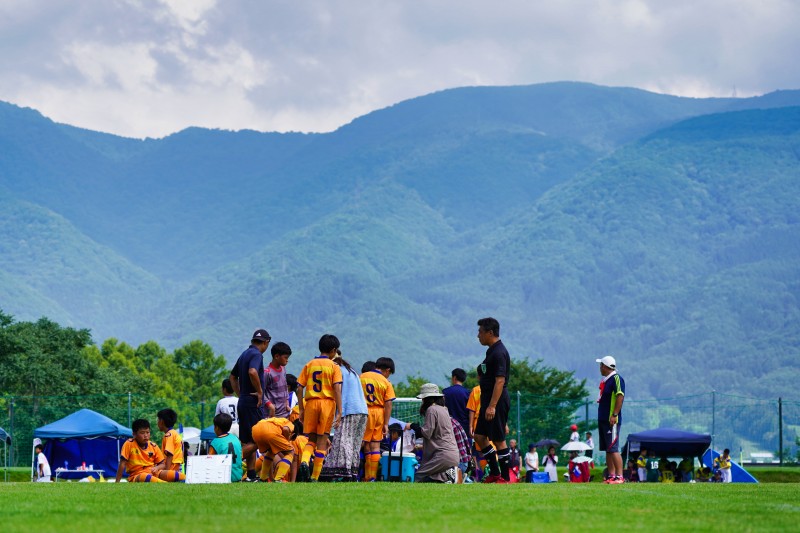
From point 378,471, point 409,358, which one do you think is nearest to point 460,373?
point 378,471

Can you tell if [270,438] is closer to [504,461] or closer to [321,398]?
[321,398]

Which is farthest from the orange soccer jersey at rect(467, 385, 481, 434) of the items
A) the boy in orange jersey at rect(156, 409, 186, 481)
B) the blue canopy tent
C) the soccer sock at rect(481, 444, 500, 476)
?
the blue canopy tent

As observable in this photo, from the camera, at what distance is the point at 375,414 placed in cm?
1797

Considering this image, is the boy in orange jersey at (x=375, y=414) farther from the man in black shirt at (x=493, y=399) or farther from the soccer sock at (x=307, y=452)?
the man in black shirt at (x=493, y=399)

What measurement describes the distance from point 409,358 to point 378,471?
16212 centimetres

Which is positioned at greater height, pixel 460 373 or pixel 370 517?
pixel 460 373

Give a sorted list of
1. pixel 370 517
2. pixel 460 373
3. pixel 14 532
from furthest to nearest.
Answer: pixel 460 373, pixel 370 517, pixel 14 532

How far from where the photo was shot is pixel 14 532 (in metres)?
8.41

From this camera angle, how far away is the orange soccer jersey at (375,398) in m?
18.0

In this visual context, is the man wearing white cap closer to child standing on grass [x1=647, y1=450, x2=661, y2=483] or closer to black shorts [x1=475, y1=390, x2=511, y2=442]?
black shorts [x1=475, y1=390, x2=511, y2=442]

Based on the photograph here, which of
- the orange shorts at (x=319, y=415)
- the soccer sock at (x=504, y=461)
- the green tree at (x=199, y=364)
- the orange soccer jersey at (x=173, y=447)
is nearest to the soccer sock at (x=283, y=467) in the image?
the orange shorts at (x=319, y=415)

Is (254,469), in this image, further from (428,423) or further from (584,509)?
(584,509)

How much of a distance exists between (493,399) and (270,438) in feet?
9.75

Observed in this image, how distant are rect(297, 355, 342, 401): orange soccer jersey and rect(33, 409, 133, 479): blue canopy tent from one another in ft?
54.5
